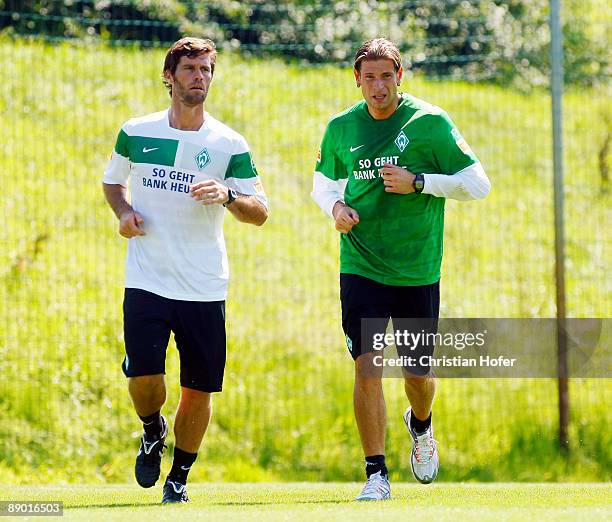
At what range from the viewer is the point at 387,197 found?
22.1ft

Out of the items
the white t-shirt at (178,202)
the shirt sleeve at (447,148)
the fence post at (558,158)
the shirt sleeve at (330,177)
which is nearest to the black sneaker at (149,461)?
the white t-shirt at (178,202)

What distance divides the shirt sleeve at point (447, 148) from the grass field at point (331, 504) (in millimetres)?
1785

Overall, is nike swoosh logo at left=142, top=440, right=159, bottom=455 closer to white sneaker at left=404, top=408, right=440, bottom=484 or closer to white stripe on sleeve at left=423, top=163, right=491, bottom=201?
white sneaker at left=404, top=408, right=440, bottom=484

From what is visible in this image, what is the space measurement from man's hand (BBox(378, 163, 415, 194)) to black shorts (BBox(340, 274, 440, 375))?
53 centimetres

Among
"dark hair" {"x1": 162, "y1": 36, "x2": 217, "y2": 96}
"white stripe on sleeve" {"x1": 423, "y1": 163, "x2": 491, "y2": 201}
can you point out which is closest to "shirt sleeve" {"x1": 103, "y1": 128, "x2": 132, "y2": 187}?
"dark hair" {"x1": 162, "y1": 36, "x2": 217, "y2": 96}

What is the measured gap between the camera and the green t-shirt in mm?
→ 6738

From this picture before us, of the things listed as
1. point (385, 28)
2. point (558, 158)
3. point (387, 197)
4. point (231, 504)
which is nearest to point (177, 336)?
point (231, 504)

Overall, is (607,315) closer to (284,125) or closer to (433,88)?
(433,88)

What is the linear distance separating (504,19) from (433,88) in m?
1.20

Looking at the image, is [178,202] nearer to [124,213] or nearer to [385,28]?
[124,213]

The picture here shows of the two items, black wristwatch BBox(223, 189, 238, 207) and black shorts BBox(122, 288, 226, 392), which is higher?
black wristwatch BBox(223, 189, 238, 207)

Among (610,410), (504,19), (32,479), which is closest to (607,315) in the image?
(610,410)

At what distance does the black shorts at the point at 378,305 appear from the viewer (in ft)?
21.9

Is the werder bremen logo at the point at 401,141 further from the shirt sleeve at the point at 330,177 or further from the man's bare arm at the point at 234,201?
the man's bare arm at the point at 234,201
